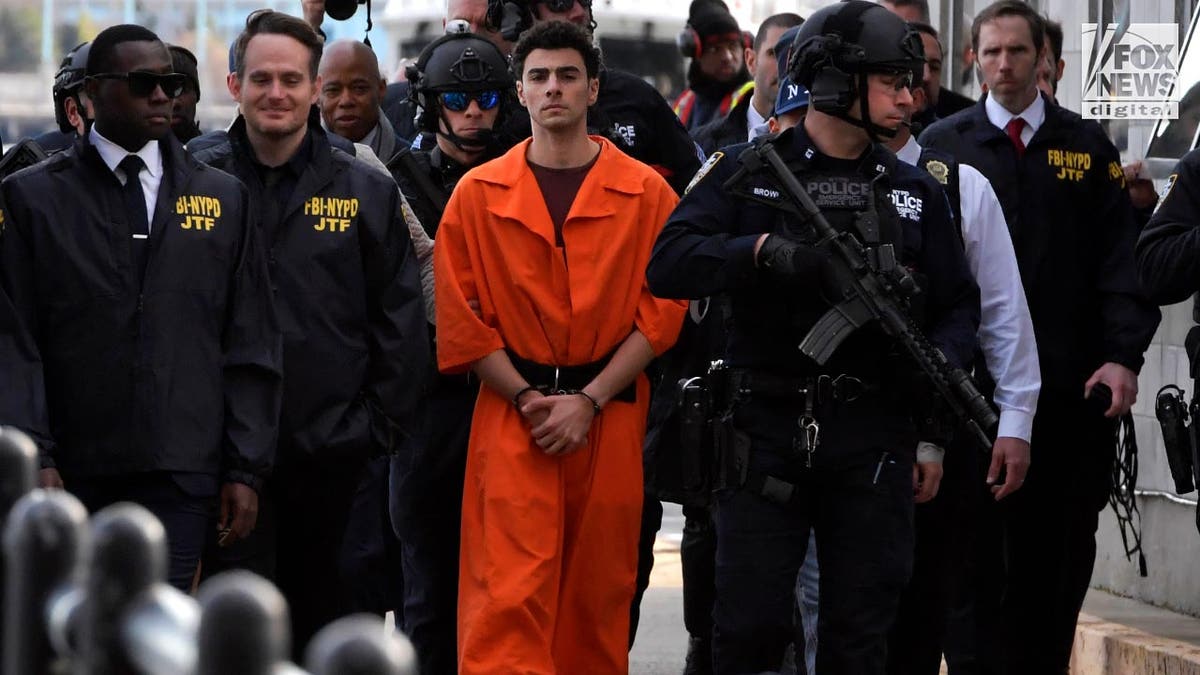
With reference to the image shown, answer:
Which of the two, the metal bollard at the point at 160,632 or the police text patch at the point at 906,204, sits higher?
the police text patch at the point at 906,204

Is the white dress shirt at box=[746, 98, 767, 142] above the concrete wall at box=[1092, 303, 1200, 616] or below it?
above

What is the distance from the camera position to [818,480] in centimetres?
574

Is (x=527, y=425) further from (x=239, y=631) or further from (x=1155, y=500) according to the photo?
(x=239, y=631)

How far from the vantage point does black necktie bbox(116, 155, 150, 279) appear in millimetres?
5695

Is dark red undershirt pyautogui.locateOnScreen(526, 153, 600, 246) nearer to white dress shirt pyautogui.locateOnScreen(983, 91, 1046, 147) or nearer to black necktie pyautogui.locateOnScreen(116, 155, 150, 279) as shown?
black necktie pyautogui.locateOnScreen(116, 155, 150, 279)


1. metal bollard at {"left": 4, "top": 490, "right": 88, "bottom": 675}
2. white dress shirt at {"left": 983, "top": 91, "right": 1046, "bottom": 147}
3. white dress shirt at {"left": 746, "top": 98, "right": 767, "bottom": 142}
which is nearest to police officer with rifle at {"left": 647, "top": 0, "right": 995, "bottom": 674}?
white dress shirt at {"left": 983, "top": 91, "right": 1046, "bottom": 147}

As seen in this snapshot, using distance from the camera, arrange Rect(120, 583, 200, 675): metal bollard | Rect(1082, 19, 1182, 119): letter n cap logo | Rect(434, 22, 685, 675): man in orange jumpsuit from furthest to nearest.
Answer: Rect(1082, 19, 1182, 119): letter n cap logo, Rect(434, 22, 685, 675): man in orange jumpsuit, Rect(120, 583, 200, 675): metal bollard

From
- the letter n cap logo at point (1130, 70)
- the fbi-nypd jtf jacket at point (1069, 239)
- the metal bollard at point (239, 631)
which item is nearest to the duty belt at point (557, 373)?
the fbi-nypd jtf jacket at point (1069, 239)

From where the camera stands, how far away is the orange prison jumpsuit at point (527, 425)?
6.47m

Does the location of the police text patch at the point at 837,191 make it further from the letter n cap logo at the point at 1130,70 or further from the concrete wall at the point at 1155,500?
the letter n cap logo at the point at 1130,70

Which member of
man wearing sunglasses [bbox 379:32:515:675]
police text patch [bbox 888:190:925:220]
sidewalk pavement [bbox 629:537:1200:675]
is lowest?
sidewalk pavement [bbox 629:537:1200:675]

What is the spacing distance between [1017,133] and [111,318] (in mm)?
3096

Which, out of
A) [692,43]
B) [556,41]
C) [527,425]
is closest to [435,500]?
[527,425]

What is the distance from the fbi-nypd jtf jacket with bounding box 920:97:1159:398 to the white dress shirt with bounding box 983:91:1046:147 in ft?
0.10
